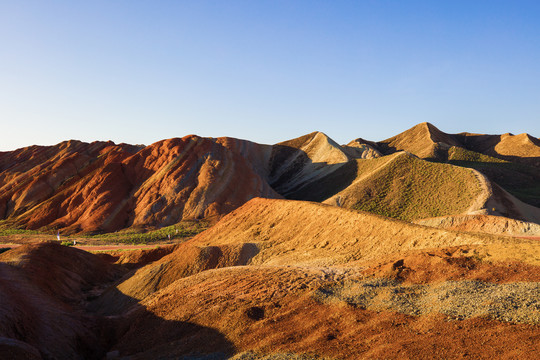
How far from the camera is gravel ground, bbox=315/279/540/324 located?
10.3 m

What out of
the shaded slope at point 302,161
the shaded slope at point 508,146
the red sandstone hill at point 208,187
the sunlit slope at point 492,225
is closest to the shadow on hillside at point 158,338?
the sunlit slope at point 492,225

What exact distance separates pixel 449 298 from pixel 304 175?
230 feet

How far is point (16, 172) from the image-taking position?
256 ft

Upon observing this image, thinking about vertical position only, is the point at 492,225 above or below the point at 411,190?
below

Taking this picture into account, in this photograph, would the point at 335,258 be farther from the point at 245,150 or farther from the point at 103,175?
the point at 245,150

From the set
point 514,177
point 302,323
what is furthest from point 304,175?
point 302,323

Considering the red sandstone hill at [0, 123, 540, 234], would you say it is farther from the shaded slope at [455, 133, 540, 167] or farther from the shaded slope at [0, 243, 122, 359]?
the shaded slope at [0, 243, 122, 359]

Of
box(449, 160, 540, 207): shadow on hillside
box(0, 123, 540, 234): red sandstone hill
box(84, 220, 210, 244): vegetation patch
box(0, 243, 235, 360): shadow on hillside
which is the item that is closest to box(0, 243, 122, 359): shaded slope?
box(0, 243, 235, 360): shadow on hillside

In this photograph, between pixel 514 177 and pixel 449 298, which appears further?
pixel 514 177

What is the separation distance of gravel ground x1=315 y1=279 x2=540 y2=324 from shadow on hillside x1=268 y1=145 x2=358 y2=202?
164 ft

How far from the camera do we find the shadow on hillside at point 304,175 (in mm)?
67688

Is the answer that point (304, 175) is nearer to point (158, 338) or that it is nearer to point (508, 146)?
point (508, 146)

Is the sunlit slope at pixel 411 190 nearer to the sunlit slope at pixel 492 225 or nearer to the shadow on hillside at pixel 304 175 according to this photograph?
the shadow on hillside at pixel 304 175

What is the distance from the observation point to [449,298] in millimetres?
11672
